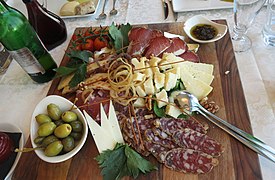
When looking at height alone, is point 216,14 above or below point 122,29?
below

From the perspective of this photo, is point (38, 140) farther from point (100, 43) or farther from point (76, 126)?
point (100, 43)

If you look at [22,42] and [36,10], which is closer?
[22,42]

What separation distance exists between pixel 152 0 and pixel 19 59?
2.89 feet

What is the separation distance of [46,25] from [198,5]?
2.72 feet

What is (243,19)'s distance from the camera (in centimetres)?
122

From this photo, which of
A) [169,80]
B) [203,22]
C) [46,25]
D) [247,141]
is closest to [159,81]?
[169,80]

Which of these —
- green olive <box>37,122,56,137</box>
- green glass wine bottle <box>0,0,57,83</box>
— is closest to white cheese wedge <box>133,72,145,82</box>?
green olive <box>37,122,56,137</box>

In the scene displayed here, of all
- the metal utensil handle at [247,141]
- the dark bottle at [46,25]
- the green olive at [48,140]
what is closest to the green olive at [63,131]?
the green olive at [48,140]

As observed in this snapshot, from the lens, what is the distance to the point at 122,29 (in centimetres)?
126

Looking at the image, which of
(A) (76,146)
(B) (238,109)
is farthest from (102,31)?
(B) (238,109)

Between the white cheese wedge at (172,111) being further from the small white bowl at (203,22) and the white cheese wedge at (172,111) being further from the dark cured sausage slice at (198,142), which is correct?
the small white bowl at (203,22)

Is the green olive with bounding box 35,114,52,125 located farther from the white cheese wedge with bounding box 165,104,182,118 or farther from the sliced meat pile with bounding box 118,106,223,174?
the white cheese wedge with bounding box 165,104,182,118

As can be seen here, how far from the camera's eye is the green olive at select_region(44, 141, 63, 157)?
2.95ft

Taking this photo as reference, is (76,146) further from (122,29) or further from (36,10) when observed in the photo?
(36,10)
